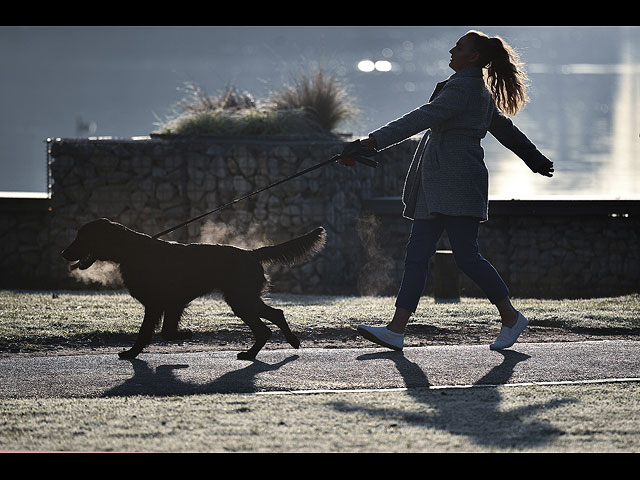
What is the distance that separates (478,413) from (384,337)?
6.05ft

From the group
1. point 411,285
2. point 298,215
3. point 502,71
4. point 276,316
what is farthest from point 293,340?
point 298,215

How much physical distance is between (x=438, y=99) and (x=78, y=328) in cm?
340

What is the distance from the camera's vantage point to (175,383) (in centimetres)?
618

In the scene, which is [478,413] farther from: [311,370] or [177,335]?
[177,335]

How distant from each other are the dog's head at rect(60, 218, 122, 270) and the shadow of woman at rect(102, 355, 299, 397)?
87 centimetres

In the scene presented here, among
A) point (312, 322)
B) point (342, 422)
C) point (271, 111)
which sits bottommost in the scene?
point (342, 422)

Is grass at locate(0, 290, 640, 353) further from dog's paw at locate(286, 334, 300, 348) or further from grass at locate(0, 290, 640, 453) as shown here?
grass at locate(0, 290, 640, 453)

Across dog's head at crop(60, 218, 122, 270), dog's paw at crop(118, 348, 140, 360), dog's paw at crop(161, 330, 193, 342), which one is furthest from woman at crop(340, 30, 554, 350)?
dog's head at crop(60, 218, 122, 270)

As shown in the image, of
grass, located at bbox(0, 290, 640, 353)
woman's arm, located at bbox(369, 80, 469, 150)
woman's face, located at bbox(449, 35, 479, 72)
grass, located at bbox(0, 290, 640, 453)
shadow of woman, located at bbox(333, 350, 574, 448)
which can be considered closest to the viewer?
grass, located at bbox(0, 290, 640, 453)

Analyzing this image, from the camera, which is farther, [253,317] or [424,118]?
[253,317]

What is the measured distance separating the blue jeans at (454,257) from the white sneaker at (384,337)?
0.65 feet

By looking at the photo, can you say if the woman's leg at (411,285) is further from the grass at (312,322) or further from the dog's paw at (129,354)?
the dog's paw at (129,354)

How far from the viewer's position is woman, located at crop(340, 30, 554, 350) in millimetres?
6953

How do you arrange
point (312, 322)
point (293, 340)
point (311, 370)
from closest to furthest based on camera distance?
point (311, 370) → point (293, 340) → point (312, 322)
